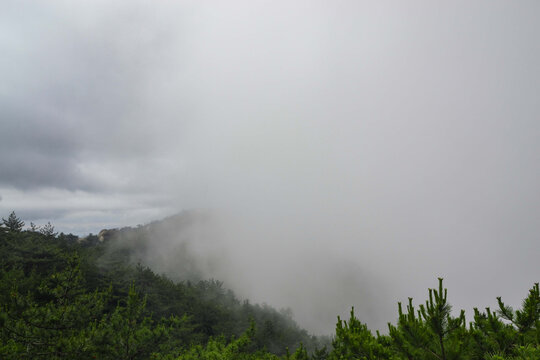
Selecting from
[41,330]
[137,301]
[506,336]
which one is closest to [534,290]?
[506,336]

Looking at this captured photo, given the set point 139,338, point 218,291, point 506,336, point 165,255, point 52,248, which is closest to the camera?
point 506,336

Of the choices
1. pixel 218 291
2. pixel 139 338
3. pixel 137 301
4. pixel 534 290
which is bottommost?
pixel 218 291

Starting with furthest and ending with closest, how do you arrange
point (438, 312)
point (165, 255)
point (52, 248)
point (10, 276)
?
point (165, 255), point (52, 248), point (10, 276), point (438, 312)

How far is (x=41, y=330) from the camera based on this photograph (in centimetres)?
1118

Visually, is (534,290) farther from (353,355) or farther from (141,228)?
(141,228)

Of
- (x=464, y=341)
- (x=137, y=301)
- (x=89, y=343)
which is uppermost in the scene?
(x=464, y=341)

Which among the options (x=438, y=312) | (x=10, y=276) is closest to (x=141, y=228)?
(x=10, y=276)

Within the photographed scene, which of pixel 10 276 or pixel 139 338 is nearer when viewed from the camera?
pixel 139 338

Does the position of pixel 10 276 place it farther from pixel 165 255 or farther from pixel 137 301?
pixel 165 255

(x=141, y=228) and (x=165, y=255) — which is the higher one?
(x=141, y=228)

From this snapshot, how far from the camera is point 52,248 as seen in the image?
36719mm

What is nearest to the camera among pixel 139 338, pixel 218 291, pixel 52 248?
pixel 139 338

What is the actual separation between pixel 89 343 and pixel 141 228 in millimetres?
200219

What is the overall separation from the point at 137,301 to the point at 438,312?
1413 centimetres
